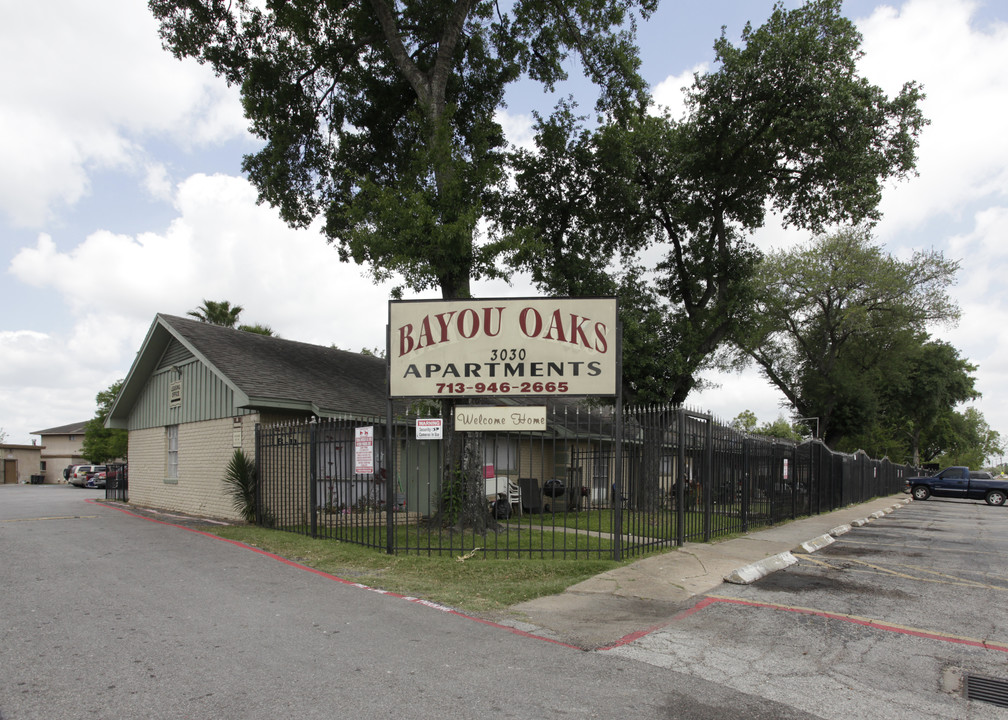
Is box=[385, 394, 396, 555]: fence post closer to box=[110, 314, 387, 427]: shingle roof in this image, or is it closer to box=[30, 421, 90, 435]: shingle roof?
box=[110, 314, 387, 427]: shingle roof

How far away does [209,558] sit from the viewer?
10109mm

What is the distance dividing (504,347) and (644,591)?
4.15m

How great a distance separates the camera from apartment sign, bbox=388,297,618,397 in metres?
10.1

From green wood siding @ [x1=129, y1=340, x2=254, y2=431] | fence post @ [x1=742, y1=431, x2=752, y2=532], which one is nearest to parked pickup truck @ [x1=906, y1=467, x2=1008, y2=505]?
fence post @ [x1=742, y1=431, x2=752, y2=532]

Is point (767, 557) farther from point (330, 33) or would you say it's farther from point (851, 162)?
point (330, 33)

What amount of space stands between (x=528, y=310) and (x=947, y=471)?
36040mm

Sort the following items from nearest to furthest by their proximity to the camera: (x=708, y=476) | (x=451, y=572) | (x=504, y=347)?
(x=451, y=572) < (x=504, y=347) < (x=708, y=476)

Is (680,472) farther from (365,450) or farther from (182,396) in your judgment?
(182,396)

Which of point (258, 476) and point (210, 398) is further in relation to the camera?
point (210, 398)

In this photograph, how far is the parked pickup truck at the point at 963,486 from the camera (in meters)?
33.8

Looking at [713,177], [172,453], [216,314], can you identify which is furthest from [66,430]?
[713,177]

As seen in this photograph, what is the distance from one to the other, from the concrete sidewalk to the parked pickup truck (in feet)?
93.6

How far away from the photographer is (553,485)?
30.7 ft

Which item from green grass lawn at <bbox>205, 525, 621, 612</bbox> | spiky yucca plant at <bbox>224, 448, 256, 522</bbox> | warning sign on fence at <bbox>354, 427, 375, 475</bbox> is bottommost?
green grass lawn at <bbox>205, 525, 621, 612</bbox>
